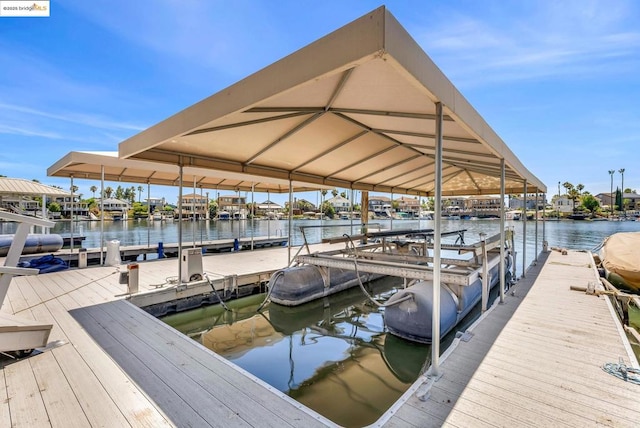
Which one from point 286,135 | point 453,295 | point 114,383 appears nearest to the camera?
point 114,383

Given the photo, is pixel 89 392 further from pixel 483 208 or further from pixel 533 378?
pixel 483 208

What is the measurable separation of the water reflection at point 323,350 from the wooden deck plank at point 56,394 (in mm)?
1818

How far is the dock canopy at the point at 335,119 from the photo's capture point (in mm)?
1726

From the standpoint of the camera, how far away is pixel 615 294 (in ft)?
16.5

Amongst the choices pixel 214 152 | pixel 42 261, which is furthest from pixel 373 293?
pixel 42 261

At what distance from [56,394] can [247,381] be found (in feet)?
4.67

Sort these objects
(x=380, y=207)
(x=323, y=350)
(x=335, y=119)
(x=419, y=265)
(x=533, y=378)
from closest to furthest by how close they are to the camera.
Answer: (x=533, y=378)
(x=335, y=119)
(x=323, y=350)
(x=419, y=265)
(x=380, y=207)

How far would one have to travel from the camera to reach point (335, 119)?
349cm

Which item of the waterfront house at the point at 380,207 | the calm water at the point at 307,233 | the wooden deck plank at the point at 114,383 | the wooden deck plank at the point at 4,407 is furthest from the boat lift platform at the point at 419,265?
the waterfront house at the point at 380,207

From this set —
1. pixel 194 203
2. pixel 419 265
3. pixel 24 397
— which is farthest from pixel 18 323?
pixel 194 203

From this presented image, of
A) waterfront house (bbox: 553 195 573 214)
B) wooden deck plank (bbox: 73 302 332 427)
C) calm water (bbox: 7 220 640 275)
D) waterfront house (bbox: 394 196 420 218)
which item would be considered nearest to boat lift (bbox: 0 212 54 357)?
wooden deck plank (bbox: 73 302 332 427)

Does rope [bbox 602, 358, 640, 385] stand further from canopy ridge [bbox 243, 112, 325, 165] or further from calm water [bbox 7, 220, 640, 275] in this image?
calm water [bbox 7, 220, 640, 275]

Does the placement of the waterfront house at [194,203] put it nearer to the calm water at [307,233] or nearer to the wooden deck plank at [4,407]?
the calm water at [307,233]

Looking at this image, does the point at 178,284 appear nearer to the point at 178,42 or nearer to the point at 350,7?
the point at 178,42
